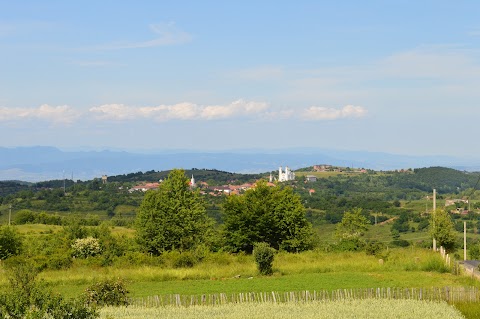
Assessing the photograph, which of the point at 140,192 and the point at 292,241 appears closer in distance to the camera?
the point at 292,241

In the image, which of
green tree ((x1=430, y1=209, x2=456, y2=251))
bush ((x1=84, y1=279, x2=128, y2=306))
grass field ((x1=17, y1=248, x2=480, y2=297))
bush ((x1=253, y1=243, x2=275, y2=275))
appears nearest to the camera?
bush ((x1=84, y1=279, x2=128, y2=306))

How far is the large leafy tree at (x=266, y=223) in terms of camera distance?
5403 centimetres

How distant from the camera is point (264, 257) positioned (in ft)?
129

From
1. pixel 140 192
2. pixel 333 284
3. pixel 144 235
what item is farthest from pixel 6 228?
pixel 140 192

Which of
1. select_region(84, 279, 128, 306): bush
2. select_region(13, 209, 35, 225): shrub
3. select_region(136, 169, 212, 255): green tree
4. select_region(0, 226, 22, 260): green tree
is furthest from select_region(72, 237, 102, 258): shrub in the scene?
select_region(13, 209, 35, 225): shrub

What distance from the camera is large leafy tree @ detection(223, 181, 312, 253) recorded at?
5403 centimetres

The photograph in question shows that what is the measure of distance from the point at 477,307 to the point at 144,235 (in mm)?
31195

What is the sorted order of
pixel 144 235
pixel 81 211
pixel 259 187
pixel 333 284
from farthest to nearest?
pixel 81 211, pixel 259 187, pixel 144 235, pixel 333 284

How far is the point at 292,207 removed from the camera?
2181 inches

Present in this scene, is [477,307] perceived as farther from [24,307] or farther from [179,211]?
[179,211]

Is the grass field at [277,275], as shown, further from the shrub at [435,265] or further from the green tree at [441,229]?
the green tree at [441,229]

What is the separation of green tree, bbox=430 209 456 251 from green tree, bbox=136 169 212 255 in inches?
795

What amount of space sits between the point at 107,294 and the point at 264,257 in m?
14.0

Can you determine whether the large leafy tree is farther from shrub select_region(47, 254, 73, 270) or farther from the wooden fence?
the wooden fence
